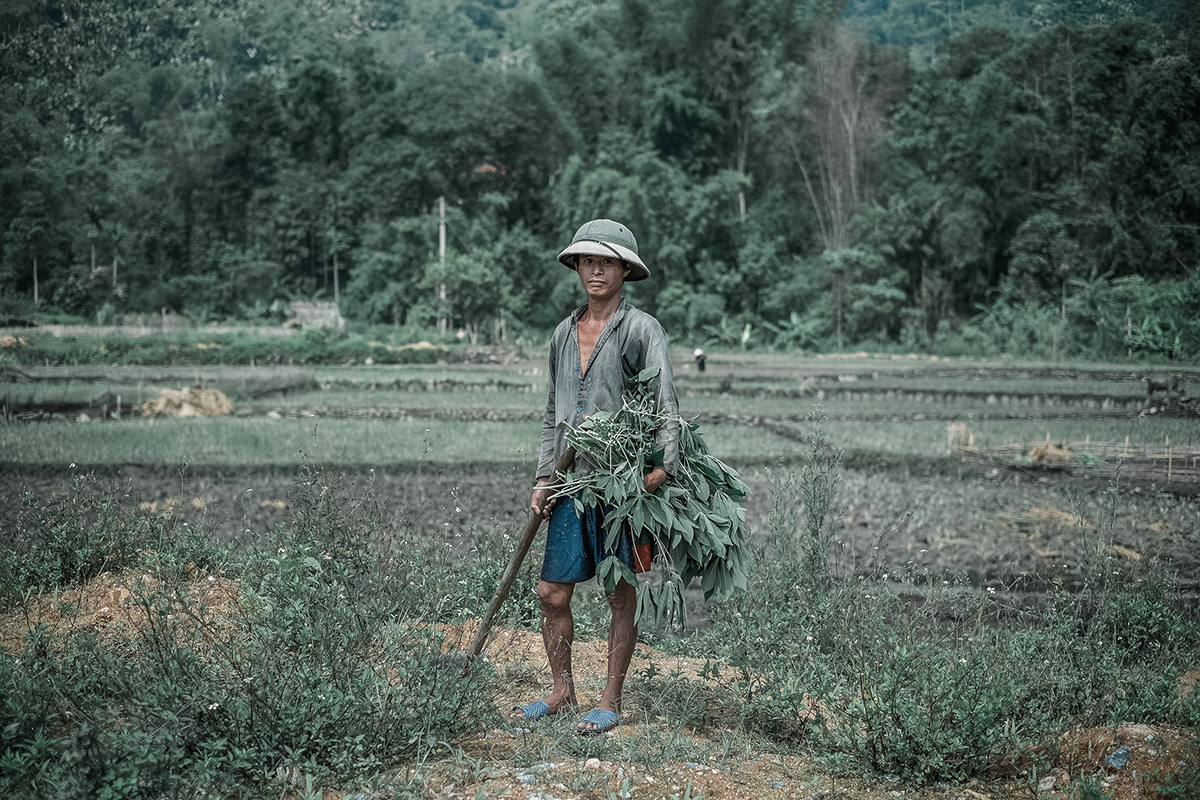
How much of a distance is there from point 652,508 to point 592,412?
0.41m

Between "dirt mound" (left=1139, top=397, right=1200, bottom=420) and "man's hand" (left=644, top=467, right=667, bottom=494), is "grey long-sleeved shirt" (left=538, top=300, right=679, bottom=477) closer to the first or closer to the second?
"man's hand" (left=644, top=467, right=667, bottom=494)

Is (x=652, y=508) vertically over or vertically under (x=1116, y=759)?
over

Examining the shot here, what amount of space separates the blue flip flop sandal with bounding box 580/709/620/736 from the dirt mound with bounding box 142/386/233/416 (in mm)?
10926

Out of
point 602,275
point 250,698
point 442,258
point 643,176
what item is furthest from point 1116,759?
point 643,176

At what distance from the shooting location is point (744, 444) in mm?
10281

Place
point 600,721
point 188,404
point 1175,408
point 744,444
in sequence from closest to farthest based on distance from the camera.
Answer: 1. point 600,721
2. point 1175,408
3. point 744,444
4. point 188,404

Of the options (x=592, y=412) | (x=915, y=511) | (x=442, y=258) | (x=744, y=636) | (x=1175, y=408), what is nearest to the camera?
(x=592, y=412)

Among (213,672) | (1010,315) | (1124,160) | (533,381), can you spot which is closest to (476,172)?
(533,381)

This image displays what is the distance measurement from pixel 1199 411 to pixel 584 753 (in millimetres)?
9225

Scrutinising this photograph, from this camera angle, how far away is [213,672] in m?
2.61

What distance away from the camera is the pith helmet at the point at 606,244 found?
296 cm

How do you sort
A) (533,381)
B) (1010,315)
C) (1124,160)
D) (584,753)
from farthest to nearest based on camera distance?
(1010,315) → (533,381) → (1124,160) → (584,753)

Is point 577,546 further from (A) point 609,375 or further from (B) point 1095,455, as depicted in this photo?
(B) point 1095,455

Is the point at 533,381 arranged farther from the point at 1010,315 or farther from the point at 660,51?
the point at 660,51
